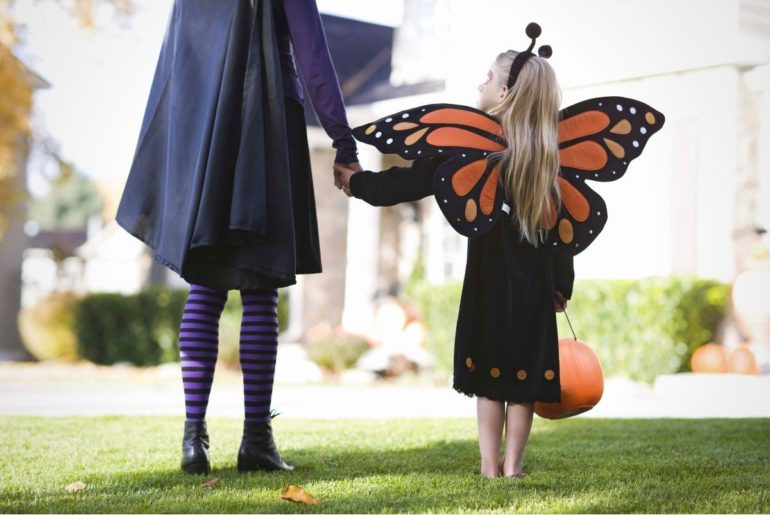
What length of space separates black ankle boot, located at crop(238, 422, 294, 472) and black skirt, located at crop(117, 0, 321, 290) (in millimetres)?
433

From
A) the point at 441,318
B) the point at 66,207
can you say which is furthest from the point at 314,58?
the point at 66,207

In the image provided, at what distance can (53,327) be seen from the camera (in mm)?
10750

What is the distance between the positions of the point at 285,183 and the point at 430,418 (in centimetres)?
240

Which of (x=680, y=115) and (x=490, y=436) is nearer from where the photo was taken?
(x=490, y=436)

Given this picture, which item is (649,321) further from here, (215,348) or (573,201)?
(215,348)

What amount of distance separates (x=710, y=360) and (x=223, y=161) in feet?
17.3

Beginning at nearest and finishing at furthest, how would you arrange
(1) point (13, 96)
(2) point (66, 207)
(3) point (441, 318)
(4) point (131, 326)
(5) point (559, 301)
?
1. (5) point (559, 301)
2. (3) point (441, 318)
3. (1) point (13, 96)
4. (4) point (131, 326)
5. (2) point (66, 207)

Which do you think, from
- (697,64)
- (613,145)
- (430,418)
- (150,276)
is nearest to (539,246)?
(613,145)

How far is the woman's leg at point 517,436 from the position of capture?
2.71 meters

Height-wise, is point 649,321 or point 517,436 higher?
point 649,321

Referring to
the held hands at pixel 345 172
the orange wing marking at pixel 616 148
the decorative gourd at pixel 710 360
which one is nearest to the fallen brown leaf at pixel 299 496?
the held hands at pixel 345 172

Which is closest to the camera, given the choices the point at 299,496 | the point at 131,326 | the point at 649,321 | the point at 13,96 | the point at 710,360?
the point at 299,496

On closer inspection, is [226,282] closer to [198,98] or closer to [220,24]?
[198,98]

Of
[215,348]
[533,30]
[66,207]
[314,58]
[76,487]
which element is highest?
[66,207]
